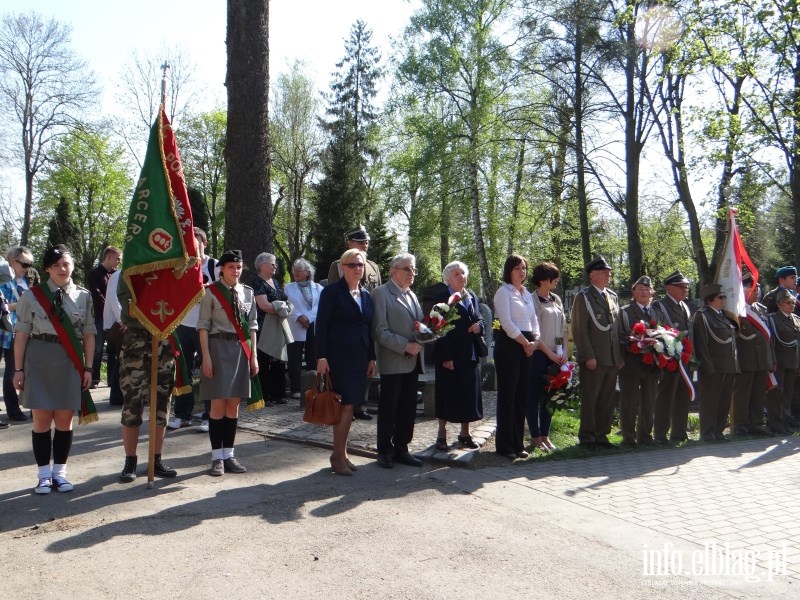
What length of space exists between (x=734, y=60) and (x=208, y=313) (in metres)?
17.8

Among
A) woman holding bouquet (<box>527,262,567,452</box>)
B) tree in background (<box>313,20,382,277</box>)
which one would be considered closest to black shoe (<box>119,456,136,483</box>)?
woman holding bouquet (<box>527,262,567,452</box>)

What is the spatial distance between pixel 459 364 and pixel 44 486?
3927mm

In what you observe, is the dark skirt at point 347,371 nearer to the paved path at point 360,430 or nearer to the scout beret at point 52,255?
the paved path at point 360,430

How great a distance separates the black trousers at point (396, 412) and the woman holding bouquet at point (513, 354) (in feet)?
3.36

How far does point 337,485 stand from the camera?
19.7ft

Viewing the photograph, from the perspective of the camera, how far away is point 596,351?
25.2 ft

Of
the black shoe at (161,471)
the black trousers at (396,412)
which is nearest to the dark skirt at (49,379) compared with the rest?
the black shoe at (161,471)

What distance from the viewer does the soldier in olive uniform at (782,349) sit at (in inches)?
404

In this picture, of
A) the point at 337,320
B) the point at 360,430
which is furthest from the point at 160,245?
the point at 360,430

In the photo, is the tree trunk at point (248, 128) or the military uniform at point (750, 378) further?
the tree trunk at point (248, 128)

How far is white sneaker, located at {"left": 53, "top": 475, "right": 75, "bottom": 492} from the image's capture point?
5613mm

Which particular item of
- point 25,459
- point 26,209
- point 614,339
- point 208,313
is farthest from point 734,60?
point 26,209

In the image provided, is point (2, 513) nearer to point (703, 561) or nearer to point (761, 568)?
point (703, 561)

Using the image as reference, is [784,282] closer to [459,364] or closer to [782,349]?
[782,349]
